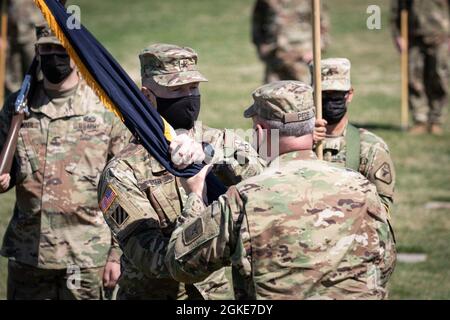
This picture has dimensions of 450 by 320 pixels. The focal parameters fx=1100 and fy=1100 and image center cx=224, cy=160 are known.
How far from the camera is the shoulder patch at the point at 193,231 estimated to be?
5477 millimetres

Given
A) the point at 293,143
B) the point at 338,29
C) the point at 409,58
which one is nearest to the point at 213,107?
the point at 409,58

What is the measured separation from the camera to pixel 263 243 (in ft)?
17.7

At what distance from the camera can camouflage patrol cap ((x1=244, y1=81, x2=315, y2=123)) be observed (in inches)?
225

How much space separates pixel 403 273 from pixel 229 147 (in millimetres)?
4872

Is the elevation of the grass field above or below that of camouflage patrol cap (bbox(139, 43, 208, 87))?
below

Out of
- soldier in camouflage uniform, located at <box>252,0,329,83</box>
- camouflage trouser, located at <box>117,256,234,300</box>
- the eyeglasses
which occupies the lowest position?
camouflage trouser, located at <box>117,256,234,300</box>

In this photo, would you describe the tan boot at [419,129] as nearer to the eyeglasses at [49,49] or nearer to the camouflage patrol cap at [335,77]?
the camouflage patrol cap at [335,77]

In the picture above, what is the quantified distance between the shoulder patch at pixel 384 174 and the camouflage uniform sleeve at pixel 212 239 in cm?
215

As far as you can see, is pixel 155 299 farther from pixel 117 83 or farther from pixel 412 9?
pixel 412 9

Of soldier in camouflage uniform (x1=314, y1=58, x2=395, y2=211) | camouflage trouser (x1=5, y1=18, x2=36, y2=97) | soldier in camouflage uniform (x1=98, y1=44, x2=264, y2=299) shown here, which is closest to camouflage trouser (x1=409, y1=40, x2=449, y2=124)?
camouflage trouser (x1=5, y1=18, x2=36, y2=97)

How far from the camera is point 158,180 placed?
6.46 m

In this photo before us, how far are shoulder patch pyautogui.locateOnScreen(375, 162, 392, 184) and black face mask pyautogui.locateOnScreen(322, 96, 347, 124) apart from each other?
21.9 inches

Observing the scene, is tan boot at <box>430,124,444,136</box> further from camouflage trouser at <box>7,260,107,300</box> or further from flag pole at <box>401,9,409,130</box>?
camouflage trouser at <box>7,260,107,300</box>

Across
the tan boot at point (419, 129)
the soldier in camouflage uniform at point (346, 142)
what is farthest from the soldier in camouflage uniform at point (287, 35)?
the soldier in camouflage uniform at point (346, 142)
